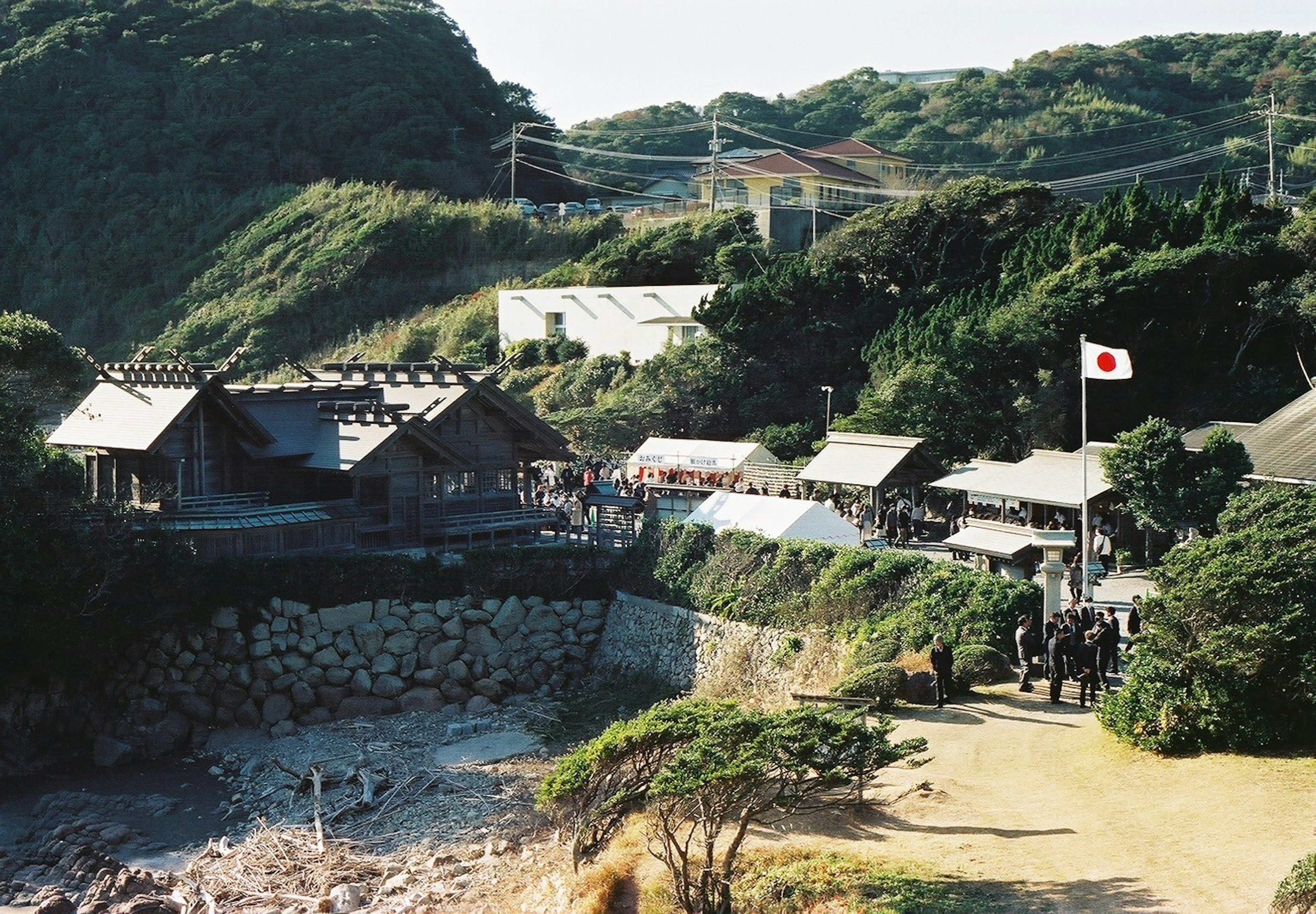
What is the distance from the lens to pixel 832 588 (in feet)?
87.3

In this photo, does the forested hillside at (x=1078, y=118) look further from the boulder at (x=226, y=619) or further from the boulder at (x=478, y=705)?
the boulder at (x=226, y=619)

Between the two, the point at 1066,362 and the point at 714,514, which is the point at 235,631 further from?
the point at 1066,362

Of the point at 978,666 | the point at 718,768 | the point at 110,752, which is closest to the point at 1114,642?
the point at 978,666

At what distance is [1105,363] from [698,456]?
15.8 metres

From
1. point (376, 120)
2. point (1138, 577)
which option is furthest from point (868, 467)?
point (376, 120)

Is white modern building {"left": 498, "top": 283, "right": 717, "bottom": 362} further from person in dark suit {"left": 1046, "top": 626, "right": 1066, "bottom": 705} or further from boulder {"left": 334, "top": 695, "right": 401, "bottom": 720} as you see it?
person in dark suit {"left": 1046, "top": 626, "right": 1066, "bottom": 705}

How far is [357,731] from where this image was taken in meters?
27.6

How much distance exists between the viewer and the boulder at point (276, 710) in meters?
28.0

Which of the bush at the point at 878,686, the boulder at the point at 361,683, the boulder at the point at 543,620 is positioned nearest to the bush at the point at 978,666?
the bush at the point at 878,686

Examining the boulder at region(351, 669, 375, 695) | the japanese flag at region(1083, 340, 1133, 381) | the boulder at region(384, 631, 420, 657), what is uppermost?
the japanese flag at region(1083, 340, 1133, 381)

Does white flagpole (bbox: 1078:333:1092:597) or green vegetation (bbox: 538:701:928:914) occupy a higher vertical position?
white flagpole (bbox: 1078:333:1092:597)

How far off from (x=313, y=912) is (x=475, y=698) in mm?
11286

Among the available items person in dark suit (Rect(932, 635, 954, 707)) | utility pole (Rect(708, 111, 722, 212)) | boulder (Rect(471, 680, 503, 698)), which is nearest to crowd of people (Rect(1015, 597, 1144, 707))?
person in dark suit (Rect(932, 635, 954, 707))

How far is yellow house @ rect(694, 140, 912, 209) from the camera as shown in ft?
223
